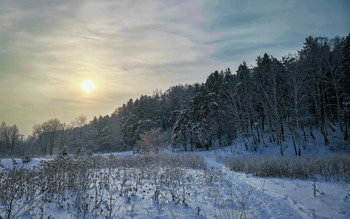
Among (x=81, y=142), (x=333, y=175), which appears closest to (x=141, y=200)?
(x=333, y=175)

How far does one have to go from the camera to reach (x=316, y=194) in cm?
582

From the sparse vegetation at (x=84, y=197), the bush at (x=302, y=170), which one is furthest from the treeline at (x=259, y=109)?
the sparse vegetation at (x=84, y=197)

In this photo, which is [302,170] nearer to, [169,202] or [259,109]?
[169,202]

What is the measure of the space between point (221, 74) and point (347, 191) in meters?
40.6

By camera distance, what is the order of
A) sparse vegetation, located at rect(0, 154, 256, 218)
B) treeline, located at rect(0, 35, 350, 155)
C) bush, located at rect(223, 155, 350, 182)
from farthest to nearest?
treeline, located at rect(0, 35, 350, 155)
bush, located at rect(223, 155, 350, 182)
sparse vegetation, located at rect(0, 154, 256, 218)

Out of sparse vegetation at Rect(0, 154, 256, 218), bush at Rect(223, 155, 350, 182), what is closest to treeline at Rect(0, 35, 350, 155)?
bush at Rect(223, 155, 350, 182)

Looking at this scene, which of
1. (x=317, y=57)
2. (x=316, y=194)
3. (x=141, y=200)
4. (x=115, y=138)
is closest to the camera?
(x=141, y=200)

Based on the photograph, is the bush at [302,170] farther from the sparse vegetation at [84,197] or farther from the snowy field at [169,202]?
the sparse vegetation at [84,197]

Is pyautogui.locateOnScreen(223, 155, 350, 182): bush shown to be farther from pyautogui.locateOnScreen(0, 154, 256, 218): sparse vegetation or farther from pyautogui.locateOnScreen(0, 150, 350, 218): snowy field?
pyautogui.locateOnScreen(0, 154, 256, 218): sparse vegetation

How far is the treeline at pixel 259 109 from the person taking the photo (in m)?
21.1

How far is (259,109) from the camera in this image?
32156mm

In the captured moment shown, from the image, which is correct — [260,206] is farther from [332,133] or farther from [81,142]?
[81,142]

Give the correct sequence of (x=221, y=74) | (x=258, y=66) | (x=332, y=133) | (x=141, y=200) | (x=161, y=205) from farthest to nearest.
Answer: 1. (x=221, y=74)
2. (x=258, y=66)
3. (x=332, y=133)
4. (x=141, y=200)
5. (x=161, y=205)

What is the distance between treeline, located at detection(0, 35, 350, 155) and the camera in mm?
21078
